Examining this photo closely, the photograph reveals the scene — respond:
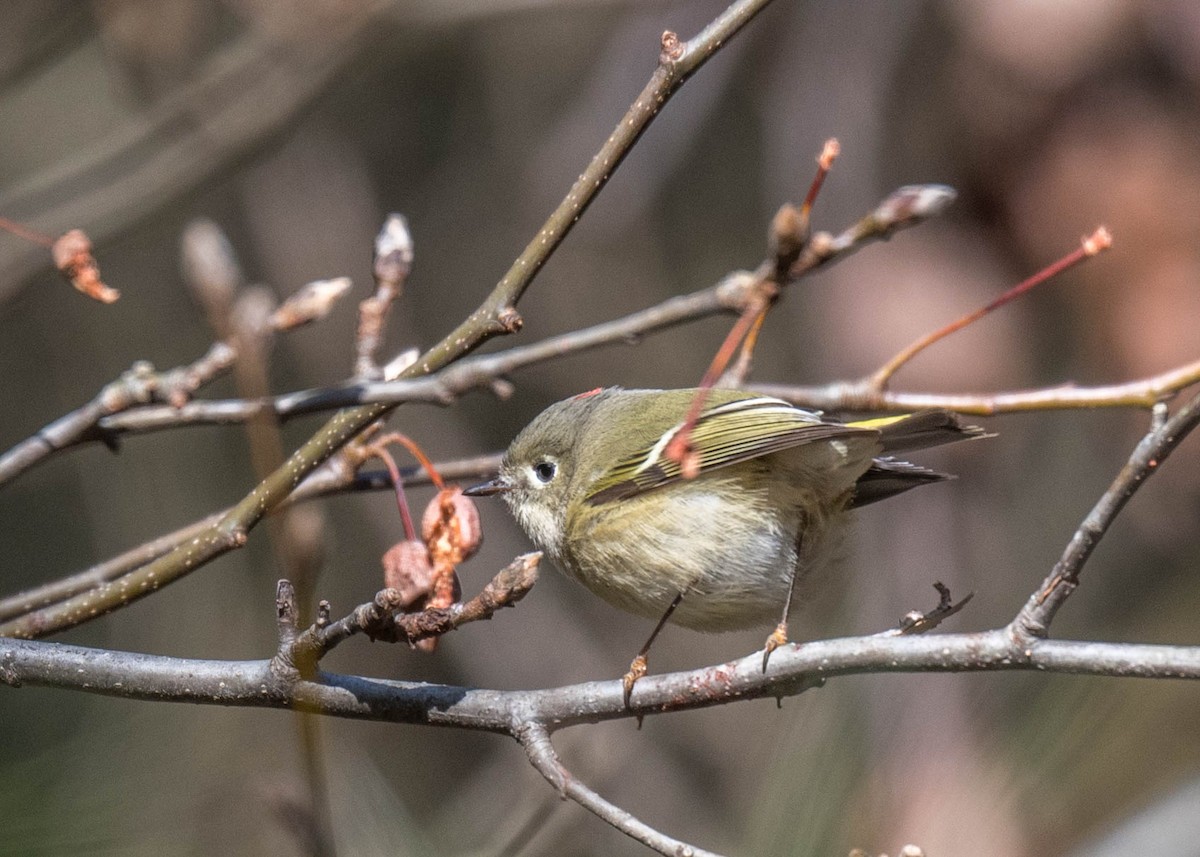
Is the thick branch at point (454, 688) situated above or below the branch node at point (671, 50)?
below

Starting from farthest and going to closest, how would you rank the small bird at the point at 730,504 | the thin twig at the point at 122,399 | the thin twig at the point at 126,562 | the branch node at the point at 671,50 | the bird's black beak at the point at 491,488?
the bird's black beak at the point at 491,488 < the small bird at the point at 730,504 < the thin twig at the point at 126,562 < the thin twig at the point at 122,399 < the branch node at the point at 671,50

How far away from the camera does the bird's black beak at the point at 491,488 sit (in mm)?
2266

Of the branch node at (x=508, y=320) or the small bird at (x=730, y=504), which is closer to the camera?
the branch node at (x=508, y=320)

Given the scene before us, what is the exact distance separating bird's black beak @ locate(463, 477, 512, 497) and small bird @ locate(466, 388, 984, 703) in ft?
0.14

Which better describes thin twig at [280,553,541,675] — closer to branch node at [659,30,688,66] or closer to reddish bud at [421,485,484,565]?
reddish bud at [421,485,484,565]

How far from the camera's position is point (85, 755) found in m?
1.49

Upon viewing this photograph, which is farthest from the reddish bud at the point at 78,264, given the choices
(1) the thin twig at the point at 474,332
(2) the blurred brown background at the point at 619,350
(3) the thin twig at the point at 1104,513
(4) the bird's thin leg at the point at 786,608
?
(3) the thin twig at the point at 1104,513

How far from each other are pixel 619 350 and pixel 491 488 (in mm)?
2169

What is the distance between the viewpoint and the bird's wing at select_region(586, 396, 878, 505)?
1.87 m

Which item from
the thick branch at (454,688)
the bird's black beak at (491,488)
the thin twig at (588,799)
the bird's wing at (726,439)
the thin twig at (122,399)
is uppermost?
the bird's black beak at (491,488)

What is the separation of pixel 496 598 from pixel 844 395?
0.44 metres

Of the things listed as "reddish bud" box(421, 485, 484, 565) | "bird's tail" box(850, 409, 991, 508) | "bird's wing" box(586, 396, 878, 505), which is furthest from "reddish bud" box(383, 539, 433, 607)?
"bird's tail" box(850, 409, 991, 508)

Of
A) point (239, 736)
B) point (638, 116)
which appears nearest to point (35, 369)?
point (239, 736)

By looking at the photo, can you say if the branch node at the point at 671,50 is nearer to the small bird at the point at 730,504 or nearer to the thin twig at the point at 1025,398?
the thin twig at the point at 1025,398
